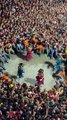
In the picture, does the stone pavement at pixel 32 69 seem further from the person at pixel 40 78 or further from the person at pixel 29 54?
the person at pixel 40 78

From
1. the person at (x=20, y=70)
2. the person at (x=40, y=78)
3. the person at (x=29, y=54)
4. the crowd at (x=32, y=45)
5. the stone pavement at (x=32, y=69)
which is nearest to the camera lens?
the crowd at (x=32, y=45)

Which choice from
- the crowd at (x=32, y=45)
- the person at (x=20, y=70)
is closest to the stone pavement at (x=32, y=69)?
the person at (x=20, y=70)

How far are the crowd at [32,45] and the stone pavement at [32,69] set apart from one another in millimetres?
495

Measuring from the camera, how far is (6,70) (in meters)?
29.4

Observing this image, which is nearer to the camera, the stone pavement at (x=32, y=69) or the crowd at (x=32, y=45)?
the crowd at (x=32, y=45)

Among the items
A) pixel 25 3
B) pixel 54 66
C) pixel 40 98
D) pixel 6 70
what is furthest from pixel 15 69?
pixel 25 3

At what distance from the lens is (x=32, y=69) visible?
1200 inches

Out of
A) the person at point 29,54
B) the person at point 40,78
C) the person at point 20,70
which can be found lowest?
the person at point 40,78

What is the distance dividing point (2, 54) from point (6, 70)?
4.26 feet

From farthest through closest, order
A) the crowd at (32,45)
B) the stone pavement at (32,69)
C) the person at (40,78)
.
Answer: the stone pavement at (32,69), the person at (40,78), the crowd at (32,45)

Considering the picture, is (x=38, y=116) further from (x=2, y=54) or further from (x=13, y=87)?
(x=2, y=54)

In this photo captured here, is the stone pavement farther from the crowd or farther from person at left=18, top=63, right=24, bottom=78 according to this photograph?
the crowd

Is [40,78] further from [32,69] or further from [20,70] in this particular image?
[32,69]

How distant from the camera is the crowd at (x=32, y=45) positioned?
23750 millimetres
